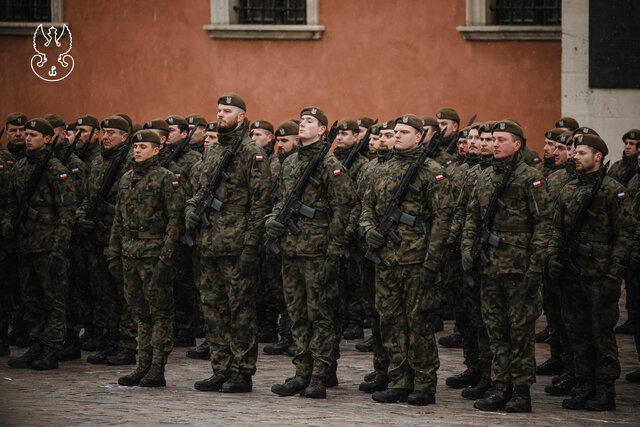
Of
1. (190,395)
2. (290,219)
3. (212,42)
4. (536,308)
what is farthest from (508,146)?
(212,42)

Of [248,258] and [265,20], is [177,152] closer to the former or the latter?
[248,258]

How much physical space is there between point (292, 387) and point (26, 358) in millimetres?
3027

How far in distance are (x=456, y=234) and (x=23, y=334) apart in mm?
5080

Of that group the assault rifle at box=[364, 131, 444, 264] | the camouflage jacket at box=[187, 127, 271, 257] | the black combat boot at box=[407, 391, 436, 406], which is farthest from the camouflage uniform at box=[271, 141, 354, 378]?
the black combat boot at box=[407, 391, 436, 406]

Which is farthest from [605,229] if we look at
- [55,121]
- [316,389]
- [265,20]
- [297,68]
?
[265,20]

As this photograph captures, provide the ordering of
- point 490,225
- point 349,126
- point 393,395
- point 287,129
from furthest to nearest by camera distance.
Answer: point 349,126 < point 287,129 < point 393,395 < point 490,225

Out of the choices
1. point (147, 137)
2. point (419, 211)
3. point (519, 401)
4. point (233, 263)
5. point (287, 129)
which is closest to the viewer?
point (519, 401)

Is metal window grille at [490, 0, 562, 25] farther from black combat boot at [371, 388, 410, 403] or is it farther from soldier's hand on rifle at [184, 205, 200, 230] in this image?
black combat boot at [371, 388, 410, 403]

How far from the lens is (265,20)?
19.2 meters

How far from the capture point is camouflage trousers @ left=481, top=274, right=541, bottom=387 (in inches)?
353

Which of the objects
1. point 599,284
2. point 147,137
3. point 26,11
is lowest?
point 599,284

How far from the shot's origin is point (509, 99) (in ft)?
59.8

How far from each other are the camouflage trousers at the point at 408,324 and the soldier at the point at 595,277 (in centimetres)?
106

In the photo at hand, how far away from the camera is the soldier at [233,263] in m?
9.79
